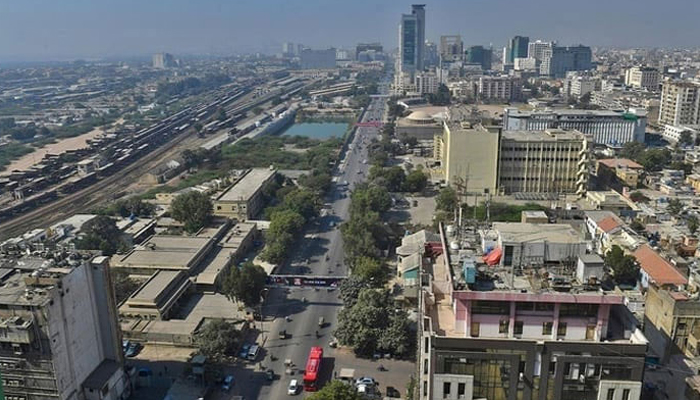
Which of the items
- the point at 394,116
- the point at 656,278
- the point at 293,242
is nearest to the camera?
the point at 656,278

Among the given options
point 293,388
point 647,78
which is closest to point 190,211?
point 293,388

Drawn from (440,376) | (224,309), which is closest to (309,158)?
(224,309)

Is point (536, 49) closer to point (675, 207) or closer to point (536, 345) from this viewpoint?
point (675, 207)

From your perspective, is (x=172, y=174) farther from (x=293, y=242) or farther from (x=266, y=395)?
(x=266, y=395)

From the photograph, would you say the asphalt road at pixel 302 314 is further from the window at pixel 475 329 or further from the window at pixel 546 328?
the window at pixel 546 328

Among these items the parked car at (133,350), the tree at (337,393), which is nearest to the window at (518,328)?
the tree at (337,393)

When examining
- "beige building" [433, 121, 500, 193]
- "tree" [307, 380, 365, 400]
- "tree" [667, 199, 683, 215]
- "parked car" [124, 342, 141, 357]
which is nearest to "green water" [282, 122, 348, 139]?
"beige building" [433, 121, 500, 193]
